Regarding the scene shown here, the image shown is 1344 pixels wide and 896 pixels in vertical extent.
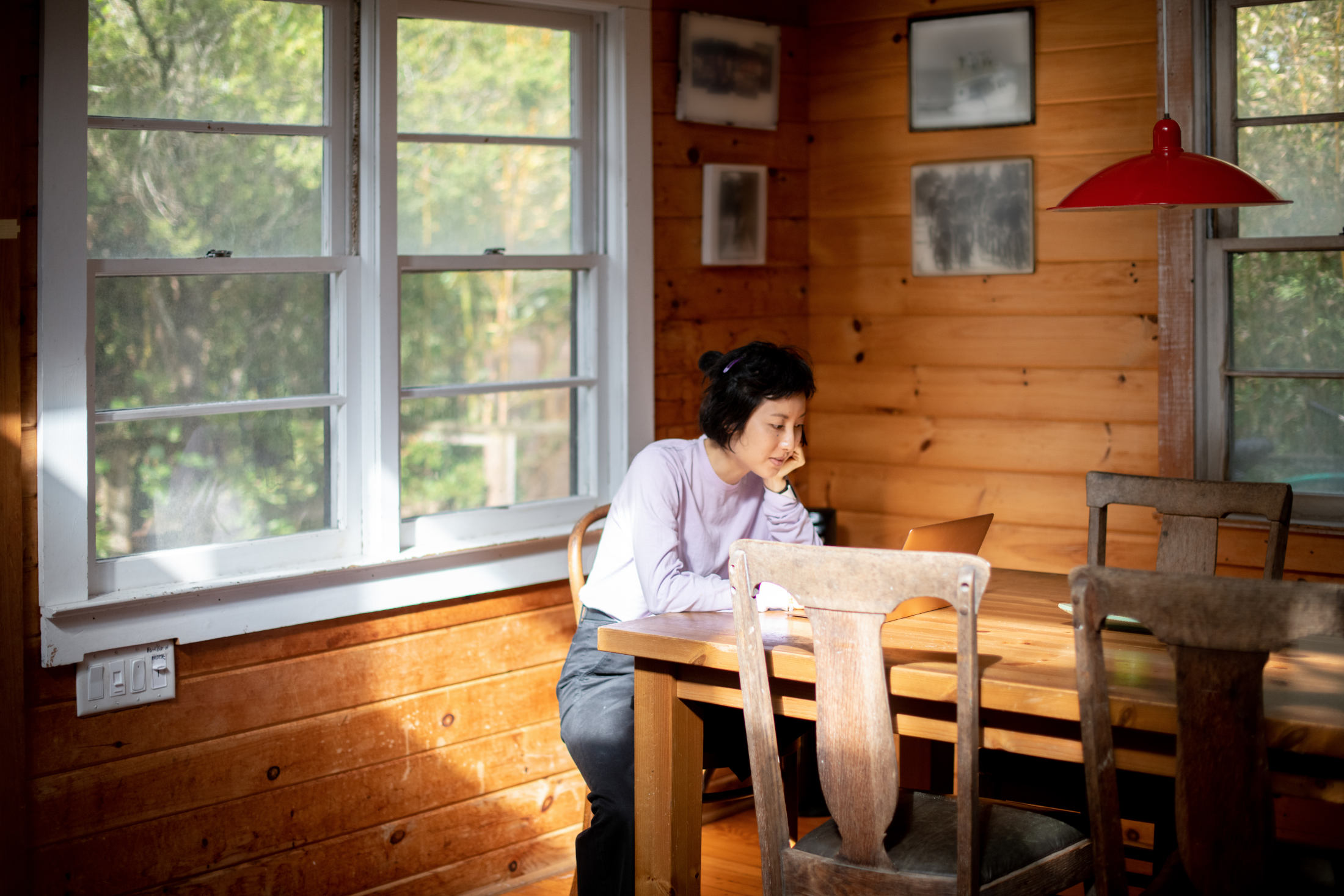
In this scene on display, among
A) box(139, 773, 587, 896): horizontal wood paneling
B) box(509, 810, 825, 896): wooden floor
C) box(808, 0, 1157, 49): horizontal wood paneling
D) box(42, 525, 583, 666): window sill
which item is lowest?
box(509, 810, 825, 896): wooden floor

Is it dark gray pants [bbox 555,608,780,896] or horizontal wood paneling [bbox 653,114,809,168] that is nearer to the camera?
dark gray pants [bbox 555,608,780,896]

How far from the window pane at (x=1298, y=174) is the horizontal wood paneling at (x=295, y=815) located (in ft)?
7.53

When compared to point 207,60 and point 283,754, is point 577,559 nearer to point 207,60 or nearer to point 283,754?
point 283,754

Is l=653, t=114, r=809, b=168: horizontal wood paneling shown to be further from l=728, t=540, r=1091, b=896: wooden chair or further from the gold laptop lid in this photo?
l=728, t=540, r=1091, b=896: wooden chair

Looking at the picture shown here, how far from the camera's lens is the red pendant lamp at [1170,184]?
6.97 feet

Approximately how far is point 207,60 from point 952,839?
2.17 metres

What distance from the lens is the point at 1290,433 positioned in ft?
10.8

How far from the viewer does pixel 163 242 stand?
8.77 feet

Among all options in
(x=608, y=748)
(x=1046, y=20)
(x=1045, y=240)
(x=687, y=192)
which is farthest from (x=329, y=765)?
(x=1046, y=20)

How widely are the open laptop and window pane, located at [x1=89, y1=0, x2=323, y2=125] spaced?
5.58ft

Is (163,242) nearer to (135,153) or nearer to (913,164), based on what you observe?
(135,153)

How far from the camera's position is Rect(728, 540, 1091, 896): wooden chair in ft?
6.06

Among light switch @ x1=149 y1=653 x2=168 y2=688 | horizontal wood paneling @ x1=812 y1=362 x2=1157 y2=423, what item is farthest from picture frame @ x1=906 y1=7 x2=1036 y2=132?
light switch @ x1=149 y1=653 x2=168 y2=688

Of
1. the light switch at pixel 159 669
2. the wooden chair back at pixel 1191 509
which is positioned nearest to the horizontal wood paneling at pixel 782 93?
the wooden chair back at pixel 1191 509
